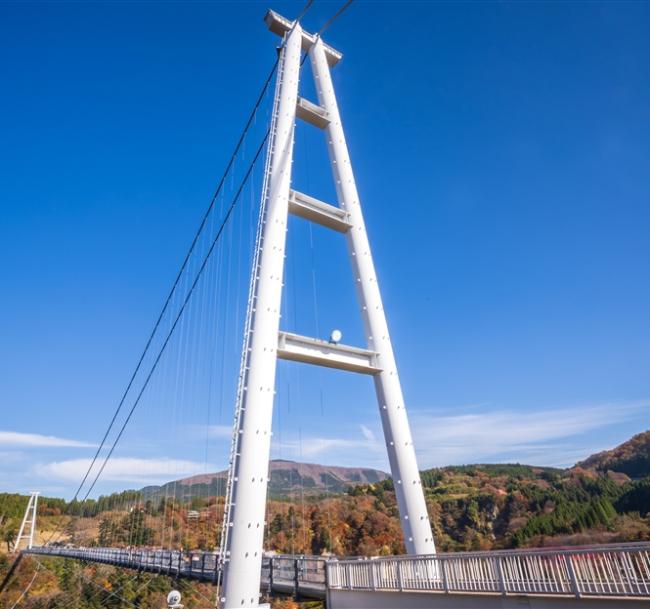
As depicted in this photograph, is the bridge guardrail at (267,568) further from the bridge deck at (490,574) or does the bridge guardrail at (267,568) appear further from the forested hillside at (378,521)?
the forested hillside at (378,521)

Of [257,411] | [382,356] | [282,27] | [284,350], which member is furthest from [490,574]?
[282,27]

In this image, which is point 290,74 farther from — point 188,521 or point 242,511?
point 188,521

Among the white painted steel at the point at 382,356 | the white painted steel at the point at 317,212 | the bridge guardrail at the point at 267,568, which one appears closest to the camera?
the white painted steel at the point at 382,356

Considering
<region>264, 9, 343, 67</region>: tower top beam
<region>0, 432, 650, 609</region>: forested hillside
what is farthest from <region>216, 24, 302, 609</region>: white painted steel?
<region>0, 432, 650, 609</region>: forested hillside

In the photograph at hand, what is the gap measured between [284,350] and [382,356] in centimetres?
248

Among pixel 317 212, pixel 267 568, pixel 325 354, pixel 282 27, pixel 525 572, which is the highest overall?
pixel 282 27

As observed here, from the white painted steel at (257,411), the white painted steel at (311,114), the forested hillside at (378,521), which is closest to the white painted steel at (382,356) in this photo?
the white painted steel at (311,114)

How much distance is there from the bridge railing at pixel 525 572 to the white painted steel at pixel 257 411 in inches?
99.5

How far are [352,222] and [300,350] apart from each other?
14.1 feet

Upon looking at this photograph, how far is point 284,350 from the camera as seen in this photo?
930cm

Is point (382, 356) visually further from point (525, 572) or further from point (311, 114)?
point (311, 114)

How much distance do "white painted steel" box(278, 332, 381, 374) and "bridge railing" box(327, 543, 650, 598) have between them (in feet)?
12.6

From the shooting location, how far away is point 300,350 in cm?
961

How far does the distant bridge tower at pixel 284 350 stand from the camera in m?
7.45
